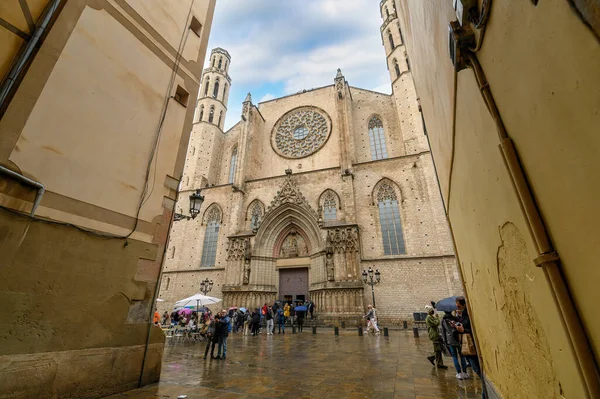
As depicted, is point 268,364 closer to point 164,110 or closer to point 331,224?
point 164,110

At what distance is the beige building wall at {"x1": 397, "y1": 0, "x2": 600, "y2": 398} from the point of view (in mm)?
833

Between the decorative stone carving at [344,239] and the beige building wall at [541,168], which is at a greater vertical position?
the decorative stone carving at [344,239]

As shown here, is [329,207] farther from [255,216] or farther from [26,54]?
[26,54]

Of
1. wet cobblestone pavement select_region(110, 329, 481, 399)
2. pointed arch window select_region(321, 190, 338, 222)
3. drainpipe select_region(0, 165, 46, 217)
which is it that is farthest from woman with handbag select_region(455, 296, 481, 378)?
pointed arch window select_region(321, 190, 338, 222)

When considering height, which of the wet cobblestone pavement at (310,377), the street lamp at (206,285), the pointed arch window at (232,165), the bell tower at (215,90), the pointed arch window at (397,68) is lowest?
the wet cobblestone pavement at (310,377)

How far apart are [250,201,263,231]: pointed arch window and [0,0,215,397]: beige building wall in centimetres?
1290

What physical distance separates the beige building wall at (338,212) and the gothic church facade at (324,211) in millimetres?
72

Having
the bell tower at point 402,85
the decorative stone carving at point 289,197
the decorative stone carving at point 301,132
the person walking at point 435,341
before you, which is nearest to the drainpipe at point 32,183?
the person walking at point 435,341

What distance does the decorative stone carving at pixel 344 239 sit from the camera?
15.4 metres

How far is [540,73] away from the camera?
1035 mm

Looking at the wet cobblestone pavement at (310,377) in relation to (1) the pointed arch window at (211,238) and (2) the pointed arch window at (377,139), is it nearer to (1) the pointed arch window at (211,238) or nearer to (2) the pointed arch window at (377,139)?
(1) the pointed arch window at (211,238)

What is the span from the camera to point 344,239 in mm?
15641

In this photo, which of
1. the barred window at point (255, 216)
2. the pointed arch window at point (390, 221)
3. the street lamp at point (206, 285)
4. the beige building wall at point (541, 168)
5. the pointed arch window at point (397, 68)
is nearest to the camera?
the beige building wall at point (541, 168)

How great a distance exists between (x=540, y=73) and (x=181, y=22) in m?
7.96
